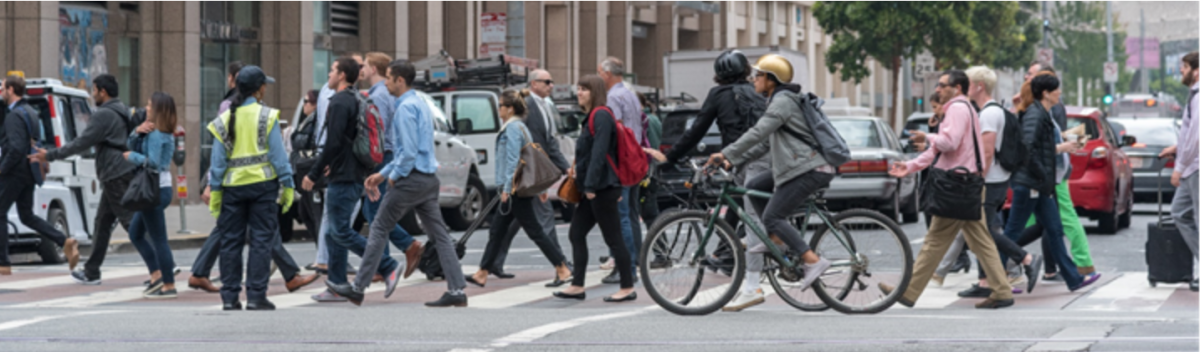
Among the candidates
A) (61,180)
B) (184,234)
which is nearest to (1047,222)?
(61,180)

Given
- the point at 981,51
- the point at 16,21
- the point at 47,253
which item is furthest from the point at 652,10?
the point at 47,253

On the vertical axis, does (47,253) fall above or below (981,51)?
below

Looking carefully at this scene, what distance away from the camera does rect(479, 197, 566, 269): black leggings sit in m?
11.5

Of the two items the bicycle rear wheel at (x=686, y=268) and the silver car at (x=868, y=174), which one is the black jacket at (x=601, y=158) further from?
the silver car at (x=868, y=174)

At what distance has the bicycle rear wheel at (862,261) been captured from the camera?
941 cm

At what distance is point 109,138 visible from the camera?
1229cm

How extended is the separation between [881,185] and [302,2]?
13047mm

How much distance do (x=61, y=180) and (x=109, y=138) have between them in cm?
401

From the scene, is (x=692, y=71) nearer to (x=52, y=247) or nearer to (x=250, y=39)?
(x=250, y=39)

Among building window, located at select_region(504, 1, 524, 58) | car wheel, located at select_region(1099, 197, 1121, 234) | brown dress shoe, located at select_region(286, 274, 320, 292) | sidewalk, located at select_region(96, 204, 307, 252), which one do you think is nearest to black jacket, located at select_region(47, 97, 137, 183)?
brown dress shoe, located at select_region(286, 274, 320, 292)

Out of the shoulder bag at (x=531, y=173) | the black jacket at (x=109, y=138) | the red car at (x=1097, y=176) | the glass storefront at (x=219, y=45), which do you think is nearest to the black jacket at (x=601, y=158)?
the shoulder bag at (x=531, y=173)

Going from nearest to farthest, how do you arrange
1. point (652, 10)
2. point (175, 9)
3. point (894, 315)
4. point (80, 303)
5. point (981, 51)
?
1. point (894, 315)
2. point (80, 303)
3. point (175, 9)
4. point (652, 10)
5. point (981, 51)

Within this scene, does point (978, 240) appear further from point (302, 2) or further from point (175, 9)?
point (302, 2)

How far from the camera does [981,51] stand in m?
51.8
